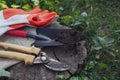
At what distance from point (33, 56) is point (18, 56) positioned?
0.41ft

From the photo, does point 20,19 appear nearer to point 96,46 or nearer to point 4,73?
point 4,73

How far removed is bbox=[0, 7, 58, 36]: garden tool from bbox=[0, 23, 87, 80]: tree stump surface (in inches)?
4.9

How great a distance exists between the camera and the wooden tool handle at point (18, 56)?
265 centimetres

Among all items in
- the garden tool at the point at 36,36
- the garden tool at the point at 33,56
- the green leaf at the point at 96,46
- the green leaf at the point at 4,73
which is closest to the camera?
the green leaf at the point at 4,73

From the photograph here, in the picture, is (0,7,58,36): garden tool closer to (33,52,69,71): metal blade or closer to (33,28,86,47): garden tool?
(33,28,86,47): garden tool

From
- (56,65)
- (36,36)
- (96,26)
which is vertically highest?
(36,36)

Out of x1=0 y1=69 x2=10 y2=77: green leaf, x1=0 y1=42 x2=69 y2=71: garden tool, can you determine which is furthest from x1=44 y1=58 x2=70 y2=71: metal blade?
x1=0 y1=69 x2=10 y2=77: green leaf

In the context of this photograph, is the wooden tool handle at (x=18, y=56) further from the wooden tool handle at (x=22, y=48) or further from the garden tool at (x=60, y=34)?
the garden tool at (x=60, y=34)

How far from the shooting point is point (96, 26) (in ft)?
11.4

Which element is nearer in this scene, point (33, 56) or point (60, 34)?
point (33, 56)

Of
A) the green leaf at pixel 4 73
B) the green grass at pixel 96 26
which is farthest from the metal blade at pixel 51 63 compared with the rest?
the green leaf at pixel 4 73

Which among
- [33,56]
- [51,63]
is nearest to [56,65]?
[51,63]

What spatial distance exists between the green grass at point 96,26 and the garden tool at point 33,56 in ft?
0.55

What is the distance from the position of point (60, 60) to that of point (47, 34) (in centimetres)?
28
